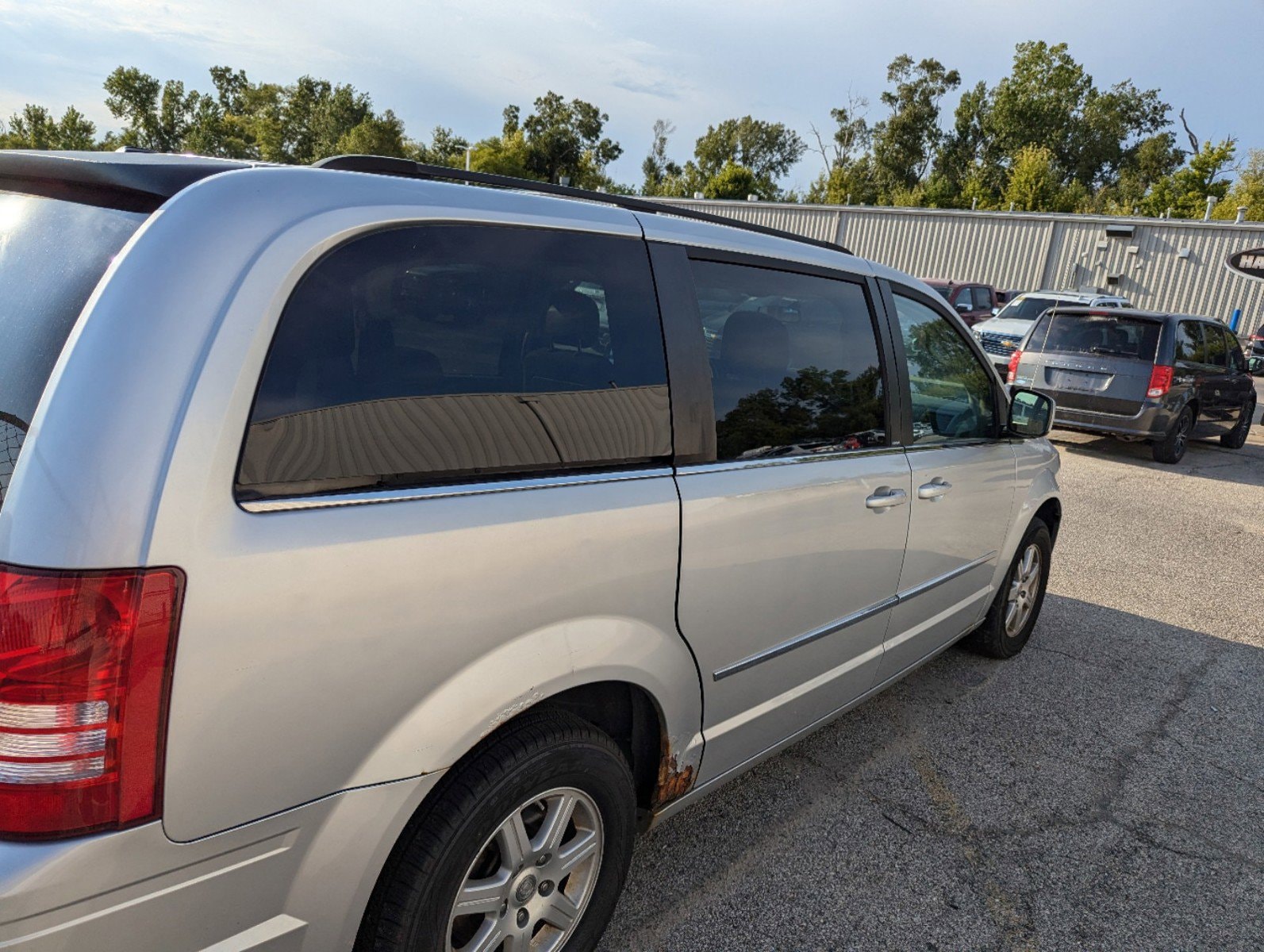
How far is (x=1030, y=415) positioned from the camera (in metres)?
3.92

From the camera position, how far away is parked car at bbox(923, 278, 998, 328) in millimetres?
19625

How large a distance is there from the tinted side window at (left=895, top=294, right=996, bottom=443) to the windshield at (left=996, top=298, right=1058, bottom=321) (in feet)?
44.1

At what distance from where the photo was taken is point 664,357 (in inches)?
85.9

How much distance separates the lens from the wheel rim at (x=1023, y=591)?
4.29 meters

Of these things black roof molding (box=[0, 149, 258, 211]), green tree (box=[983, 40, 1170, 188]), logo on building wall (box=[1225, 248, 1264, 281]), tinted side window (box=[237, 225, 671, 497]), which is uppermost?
green tree (box=[983, 40, 1170, 188])

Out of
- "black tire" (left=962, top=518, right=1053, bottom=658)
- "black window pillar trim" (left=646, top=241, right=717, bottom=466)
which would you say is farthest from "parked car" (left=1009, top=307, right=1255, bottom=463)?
"black window pillar trim" (left=646, top=241, right=717, bottom=466)

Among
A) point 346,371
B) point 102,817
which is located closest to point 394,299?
point 346,371

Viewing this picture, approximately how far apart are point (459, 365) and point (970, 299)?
21.1 metres

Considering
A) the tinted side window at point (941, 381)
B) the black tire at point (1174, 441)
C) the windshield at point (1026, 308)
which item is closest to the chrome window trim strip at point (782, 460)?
the tinted side window at point (941, 381)

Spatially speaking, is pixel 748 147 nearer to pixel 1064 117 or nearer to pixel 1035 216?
pixel 1064 117

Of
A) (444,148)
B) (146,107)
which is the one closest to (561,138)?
(444,148)

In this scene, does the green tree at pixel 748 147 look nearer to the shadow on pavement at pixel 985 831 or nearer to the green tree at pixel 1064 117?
the green tree at pixel 1064 117

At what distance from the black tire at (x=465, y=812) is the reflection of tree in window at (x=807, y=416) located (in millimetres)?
842

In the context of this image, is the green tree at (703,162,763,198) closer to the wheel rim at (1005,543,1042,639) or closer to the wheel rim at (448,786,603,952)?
the wheel rim at (1005,543,1042,639)
